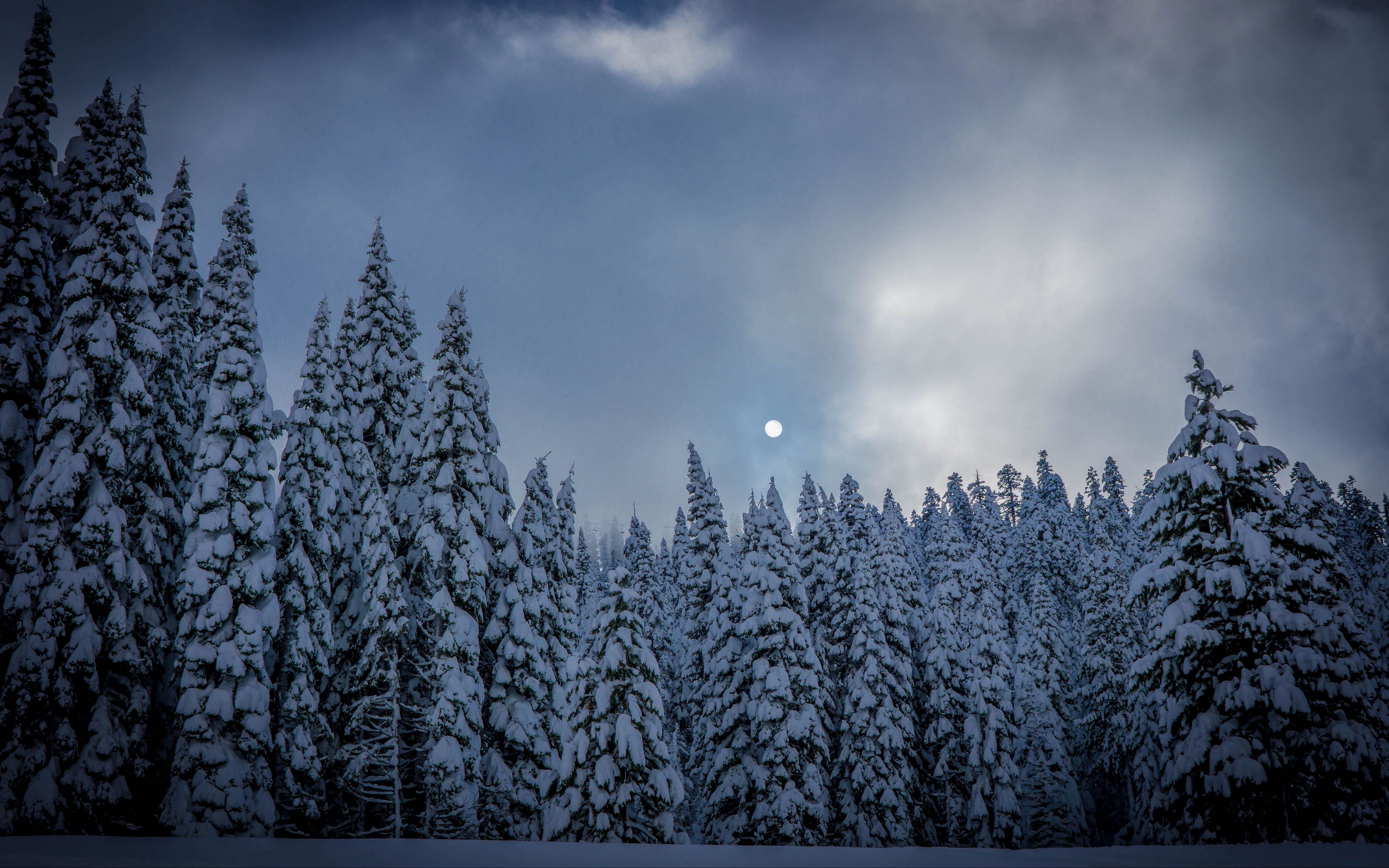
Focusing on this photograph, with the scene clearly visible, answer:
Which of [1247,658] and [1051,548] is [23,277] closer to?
[1247,658]

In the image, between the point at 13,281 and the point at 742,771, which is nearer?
the point at 13,281

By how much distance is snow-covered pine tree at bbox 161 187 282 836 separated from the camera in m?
17.3

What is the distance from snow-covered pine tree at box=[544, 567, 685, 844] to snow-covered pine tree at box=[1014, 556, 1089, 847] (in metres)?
24.5

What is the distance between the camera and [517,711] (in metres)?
23.1

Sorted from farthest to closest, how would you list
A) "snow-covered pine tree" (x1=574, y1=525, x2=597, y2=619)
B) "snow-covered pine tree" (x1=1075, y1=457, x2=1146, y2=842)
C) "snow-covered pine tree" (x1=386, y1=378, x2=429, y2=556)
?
"snow-covered pine tree" (x1=574, y1=525, x2=597, y2=619), "snow-covered pine tree" (x1=1075, y1=457, x2=1146, y2=842), "snow-covered pine tree" (x1=386, y1=378, x2=429, y2=556)

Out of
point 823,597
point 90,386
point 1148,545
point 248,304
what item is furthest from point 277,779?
point 1148,545

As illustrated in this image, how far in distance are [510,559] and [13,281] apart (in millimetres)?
16732

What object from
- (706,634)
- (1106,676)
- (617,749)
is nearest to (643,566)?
(706,634)

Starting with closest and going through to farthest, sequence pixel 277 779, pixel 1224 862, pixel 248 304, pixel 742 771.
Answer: pixel 1224 862, pixel 248 304, pixel 277 779, pixel 742 771

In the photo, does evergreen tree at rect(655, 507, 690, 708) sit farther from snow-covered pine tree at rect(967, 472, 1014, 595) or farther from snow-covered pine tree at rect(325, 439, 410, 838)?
snow-covered pine tree at rect(967, 472, 1014, 595)

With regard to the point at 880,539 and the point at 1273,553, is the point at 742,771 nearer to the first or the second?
the point at 880,539

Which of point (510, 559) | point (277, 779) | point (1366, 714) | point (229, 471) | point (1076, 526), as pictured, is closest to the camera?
point (1366, 714)

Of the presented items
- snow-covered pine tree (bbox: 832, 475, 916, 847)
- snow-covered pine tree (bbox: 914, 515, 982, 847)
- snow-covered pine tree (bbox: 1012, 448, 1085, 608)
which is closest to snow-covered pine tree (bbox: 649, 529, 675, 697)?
snow-covered pine tree (bbox: 832, 475, 916, 847)

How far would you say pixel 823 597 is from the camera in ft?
113
